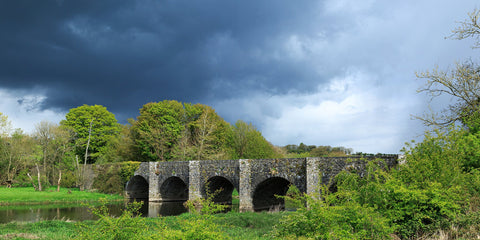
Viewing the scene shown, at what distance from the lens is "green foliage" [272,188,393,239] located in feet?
22.0

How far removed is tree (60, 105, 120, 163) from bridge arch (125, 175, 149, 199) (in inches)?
530

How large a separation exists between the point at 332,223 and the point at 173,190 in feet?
95.7

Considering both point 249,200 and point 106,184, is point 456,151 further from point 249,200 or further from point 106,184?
point 106,184

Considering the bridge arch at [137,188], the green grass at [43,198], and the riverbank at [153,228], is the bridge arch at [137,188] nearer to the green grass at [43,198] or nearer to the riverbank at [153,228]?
the green grass at [43,198]

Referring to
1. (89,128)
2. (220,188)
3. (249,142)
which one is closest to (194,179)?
(220,188)

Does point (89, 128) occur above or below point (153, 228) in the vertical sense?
above

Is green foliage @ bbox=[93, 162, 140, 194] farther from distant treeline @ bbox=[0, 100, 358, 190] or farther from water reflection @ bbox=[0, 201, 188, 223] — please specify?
water reflection @ bbox=[0, 201, 188, 223]

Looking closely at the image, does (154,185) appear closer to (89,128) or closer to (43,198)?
(43,198)

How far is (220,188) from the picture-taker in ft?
95.6

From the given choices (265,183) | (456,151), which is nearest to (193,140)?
(265,183)

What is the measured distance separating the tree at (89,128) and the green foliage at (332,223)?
44.8 m

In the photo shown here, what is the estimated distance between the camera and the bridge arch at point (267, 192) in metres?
24.5

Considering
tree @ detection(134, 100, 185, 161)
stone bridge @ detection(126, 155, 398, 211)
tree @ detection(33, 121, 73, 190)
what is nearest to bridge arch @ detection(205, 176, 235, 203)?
stone bridge @ detection(126, 155, 398, 211)

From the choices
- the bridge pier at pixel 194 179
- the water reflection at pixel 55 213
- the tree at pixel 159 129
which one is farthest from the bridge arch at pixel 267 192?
the tree at pixel 159 129
